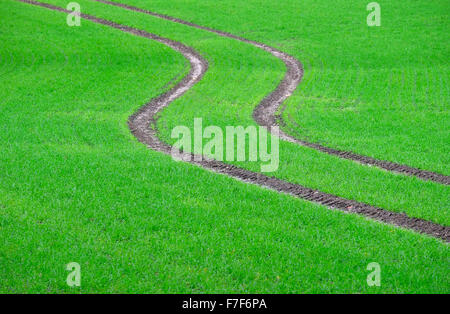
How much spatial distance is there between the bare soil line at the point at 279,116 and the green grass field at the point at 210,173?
447 mm

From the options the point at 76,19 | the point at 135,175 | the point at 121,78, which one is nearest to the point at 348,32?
the point at 121,78

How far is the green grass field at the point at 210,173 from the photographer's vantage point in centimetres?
1003

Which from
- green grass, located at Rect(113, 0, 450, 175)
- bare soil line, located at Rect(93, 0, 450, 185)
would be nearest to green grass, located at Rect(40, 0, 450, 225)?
bare soil line, located at Rect(93, 0, 450, 185)

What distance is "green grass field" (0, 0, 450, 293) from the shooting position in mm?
10031

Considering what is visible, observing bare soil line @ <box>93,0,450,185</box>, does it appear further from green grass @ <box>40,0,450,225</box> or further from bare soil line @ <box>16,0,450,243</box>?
bare soil line @ <box>16,0,450,243</box>

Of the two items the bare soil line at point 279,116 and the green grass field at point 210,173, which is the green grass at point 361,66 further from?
the bare soil line at point 279,116

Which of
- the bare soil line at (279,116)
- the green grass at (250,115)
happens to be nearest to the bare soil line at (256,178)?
the green grass at (250,115)

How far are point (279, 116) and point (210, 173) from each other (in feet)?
27.3

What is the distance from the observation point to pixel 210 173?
50.3 ft

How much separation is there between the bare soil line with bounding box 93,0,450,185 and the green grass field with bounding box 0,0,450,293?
1.47ft

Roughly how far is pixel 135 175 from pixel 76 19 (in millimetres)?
30109

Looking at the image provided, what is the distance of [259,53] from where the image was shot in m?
34.1

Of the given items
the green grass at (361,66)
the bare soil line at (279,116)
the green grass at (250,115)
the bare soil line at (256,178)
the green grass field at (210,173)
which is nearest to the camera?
the green grass field at (210,173)

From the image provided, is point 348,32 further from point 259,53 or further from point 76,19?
point 76,19
